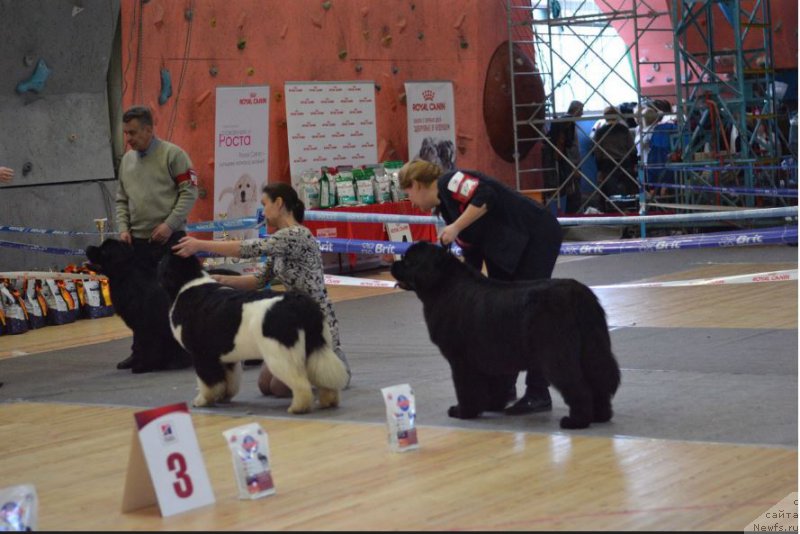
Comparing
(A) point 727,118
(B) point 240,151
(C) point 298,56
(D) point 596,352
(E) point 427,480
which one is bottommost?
(E) point 427,480

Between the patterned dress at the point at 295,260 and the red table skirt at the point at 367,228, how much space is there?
580 cm

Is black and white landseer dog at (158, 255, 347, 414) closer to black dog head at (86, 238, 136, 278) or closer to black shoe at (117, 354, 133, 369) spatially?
black dog head at (86, 238, 136, 278)

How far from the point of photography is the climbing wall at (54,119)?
11195mm

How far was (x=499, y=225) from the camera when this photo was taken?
585 cm

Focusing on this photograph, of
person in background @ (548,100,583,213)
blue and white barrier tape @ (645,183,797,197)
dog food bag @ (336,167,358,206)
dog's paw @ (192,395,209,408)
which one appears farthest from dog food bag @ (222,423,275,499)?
person in background @ (548,100,583,213)

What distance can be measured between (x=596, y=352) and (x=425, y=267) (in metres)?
0.91

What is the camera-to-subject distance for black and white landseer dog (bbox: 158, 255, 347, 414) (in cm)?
588

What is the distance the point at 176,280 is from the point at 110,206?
5831 mm

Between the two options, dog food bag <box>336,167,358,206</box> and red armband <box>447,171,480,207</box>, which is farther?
dog food bag <box>336,167,358,206</box>

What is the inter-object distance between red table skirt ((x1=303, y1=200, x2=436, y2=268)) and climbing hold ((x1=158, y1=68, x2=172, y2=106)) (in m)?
1.96

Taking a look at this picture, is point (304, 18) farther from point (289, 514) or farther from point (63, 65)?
point (289, 514)

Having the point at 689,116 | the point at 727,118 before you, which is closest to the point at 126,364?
the point at 689,116

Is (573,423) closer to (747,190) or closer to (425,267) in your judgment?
(425,267)

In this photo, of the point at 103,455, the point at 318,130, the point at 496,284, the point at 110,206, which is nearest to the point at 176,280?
the point at 103,455
